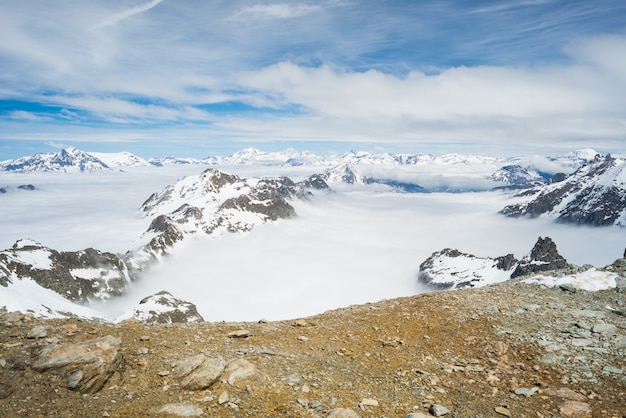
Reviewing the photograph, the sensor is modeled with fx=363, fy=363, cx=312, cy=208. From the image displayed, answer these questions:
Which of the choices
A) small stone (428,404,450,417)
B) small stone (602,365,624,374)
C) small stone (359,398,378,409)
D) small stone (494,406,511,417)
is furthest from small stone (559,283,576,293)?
small stone (359,398,378,409)

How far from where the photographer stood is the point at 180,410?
11555 mm

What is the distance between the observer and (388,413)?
493 inches

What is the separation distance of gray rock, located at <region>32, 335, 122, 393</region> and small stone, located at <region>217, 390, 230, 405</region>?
4.13 meters

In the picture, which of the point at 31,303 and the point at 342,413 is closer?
the point at 342,413

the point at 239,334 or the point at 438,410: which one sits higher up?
the point at 239,334

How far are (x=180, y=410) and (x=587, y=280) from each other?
2576cm

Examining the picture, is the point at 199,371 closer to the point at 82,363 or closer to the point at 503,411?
the point at 82,363

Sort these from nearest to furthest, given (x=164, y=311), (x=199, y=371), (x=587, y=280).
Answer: (x=199, y=371), (x=587, y=280), (x=164, y=311)

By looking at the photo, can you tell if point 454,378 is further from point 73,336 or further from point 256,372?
point 73,336

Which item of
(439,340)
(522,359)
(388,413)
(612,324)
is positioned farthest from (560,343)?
(388,413)

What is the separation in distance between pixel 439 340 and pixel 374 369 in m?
4.54

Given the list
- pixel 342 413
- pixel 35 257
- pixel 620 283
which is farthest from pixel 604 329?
pixel 35 257

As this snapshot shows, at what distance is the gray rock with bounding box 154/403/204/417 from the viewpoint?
1137cm

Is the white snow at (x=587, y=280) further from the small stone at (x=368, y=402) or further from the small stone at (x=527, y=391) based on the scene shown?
the small stone at (x=368, y=402)
